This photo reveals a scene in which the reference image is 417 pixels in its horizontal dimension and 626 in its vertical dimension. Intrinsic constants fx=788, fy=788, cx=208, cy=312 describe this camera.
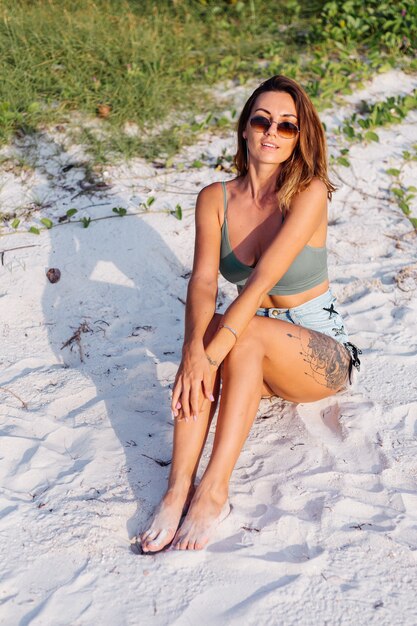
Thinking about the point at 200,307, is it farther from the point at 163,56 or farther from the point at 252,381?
the point at 163,56

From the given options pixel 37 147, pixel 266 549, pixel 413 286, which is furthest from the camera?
pixel 37 147

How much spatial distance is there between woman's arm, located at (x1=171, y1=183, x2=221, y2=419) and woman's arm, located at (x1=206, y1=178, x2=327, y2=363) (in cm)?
7

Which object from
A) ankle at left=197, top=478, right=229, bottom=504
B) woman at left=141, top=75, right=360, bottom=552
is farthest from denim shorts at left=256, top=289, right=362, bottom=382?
ankle at left=197, top=478, right=229, bottom=504

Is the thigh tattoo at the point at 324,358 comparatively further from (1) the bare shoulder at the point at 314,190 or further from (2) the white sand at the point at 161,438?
(1) the bare shoulder at the point at 314,190

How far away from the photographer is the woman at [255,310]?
2.66 m

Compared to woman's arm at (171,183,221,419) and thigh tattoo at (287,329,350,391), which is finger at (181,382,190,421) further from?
thigh tattoo at (287,329,350,391)

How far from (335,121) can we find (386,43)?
0.98 metres

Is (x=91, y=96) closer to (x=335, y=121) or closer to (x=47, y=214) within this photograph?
(x=47, y=214)

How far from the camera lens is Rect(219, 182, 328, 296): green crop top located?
3076 millimetres

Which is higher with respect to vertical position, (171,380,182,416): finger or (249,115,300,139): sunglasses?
(249,115,300,139): sunglasses

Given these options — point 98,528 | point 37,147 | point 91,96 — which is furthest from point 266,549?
point 91,96

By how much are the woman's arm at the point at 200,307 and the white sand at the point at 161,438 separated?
0.39 metres

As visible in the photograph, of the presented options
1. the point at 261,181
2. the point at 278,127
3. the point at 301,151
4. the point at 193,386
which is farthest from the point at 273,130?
the point at 193,386

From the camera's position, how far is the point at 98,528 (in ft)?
8.38
